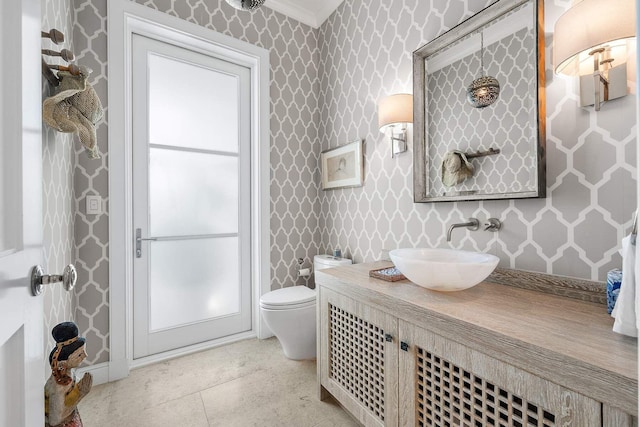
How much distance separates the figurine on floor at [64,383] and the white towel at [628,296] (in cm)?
175

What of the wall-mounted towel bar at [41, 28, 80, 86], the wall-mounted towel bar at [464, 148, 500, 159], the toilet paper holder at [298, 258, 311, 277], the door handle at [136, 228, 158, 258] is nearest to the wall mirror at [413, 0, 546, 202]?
the wall-mounted towel bar at [464, 148, 500, 159]

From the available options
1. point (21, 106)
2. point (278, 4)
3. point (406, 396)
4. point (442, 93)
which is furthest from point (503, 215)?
point (278, 4)

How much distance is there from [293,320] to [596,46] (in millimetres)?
1931

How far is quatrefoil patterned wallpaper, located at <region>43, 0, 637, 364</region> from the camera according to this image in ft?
3.59

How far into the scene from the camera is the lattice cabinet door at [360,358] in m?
1.17

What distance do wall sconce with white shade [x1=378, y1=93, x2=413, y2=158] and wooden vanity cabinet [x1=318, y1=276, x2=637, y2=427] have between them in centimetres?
105

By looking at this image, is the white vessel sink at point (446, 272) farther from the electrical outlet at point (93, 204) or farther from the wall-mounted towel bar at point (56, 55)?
the electrical outlet at point (93, 204)

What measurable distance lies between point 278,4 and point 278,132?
1.06 m

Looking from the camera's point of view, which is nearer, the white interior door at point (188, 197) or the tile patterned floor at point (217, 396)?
the tile patterned floor at point (217, 396)

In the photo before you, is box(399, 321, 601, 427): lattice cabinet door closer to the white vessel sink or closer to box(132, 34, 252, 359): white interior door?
the white vessel sink

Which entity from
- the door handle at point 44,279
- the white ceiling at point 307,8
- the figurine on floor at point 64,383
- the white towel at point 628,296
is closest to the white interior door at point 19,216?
the door handle at point 44,279

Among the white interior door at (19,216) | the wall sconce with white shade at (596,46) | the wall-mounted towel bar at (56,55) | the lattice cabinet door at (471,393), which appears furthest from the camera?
the wall-mounted towel bar at (56,55)

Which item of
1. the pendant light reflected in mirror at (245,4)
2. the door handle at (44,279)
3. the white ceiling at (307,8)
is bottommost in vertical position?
Result: the door handle at (44,279)

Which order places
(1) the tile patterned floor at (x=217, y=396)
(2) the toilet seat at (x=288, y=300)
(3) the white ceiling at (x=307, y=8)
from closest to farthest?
(1) the tile patterned floor at (x=217, y=396) → (2) the toilet seat at (x=288, y=300) → (3) the white ceiling at (x=307, y=8)
